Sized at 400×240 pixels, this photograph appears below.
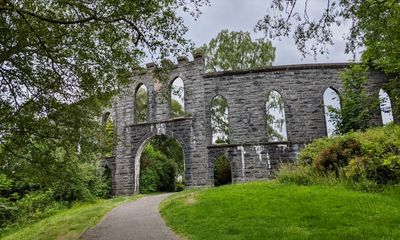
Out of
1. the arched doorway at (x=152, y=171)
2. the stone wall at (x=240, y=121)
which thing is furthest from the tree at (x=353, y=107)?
the arched doorway at (x=152, y=171)

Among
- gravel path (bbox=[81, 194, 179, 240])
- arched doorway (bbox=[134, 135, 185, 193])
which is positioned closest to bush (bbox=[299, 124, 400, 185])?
gravel path (bbox=[81, 194, 179, 240])

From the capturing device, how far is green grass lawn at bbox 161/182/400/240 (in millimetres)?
6858

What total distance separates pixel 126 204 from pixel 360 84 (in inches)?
500

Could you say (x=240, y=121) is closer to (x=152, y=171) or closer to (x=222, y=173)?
(x=222, y=173)

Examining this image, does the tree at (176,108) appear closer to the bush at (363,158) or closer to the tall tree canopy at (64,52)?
the bush at (363,158)

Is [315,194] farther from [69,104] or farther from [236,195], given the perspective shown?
[69,104]

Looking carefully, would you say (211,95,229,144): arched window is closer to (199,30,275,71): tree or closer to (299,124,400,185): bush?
(199,30,275,71): tree

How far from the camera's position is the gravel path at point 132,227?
8.24 meters

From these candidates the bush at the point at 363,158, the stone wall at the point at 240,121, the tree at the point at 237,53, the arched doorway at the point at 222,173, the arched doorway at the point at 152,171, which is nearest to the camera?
the bush at the point at 363,158

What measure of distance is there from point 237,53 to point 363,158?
17.5 metres

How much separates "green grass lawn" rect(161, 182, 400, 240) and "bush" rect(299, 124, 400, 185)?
1.00 m

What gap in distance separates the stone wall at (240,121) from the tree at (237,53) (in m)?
7.66

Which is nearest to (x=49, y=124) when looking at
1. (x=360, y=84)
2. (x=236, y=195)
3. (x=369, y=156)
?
(x=236, y=195)

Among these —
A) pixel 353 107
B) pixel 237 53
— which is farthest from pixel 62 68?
pixel 237 53
